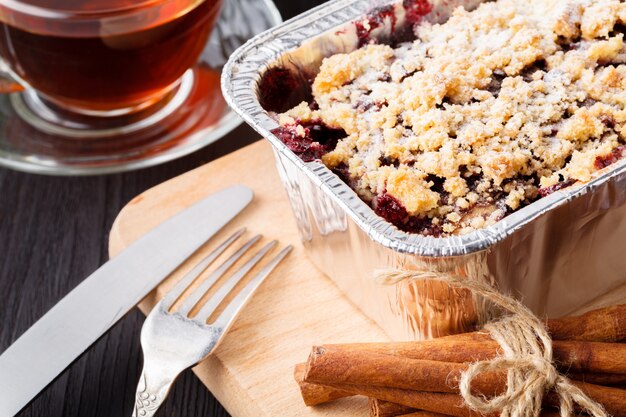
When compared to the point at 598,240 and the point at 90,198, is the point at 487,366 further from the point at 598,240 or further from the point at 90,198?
the point at 90,198

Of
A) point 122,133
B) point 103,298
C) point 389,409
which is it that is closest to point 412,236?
point 389,409

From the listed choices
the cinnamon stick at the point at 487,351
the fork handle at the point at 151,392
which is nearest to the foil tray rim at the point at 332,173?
the cinnamon stick at the point at 487,351

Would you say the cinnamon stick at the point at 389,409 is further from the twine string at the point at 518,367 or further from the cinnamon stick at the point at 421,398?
the twine string at the point at 518,367

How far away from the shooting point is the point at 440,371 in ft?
4.53

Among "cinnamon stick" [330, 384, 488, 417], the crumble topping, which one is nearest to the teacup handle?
the crumble topping

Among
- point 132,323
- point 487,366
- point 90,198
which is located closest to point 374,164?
point 487,366

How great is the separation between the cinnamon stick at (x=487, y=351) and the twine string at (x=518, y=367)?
A: 0.03 m

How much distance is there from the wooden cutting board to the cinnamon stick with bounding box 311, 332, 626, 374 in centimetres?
15

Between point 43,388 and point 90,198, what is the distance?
0.70 m

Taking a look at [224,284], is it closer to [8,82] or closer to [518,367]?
[518,367]

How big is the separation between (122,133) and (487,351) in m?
1.20

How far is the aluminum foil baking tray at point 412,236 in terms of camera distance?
4.38 feet

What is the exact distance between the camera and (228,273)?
1.75 metres

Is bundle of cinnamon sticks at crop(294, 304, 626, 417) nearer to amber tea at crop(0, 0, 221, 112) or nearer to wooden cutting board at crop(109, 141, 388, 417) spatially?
wooden cutting board at crop(109, 141, 388, 417)
